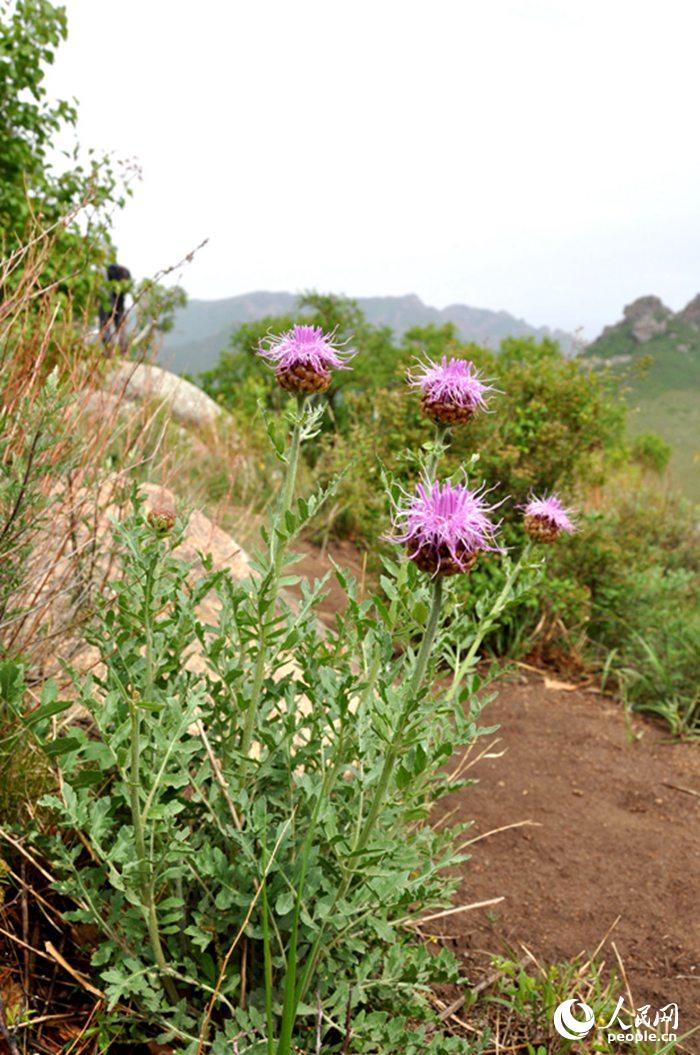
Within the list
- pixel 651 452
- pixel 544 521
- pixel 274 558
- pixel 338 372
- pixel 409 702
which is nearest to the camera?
pixel 409 702

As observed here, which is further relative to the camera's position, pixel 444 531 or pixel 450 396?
pixel 450 396

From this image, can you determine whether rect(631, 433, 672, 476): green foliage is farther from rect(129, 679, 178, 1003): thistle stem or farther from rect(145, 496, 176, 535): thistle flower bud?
rect(129, 679, 178, 1003): thistle stem

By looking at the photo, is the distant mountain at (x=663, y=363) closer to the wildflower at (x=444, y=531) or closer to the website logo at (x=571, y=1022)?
the website logo at (x=571, y=1022)

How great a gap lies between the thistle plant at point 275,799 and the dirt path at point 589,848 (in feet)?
3.00

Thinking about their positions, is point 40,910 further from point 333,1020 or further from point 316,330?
point 316,330

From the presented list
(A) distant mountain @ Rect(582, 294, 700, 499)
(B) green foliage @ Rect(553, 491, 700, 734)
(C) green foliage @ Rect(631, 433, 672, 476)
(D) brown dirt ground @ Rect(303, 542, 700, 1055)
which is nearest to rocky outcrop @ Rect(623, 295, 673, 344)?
(A) distant mountain @ Rect(582, 294, 700, 499)

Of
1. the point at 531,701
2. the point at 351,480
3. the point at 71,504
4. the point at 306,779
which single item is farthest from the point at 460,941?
the point at 351,480

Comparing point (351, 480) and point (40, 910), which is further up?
point (351, 480)

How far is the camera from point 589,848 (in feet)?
10.6

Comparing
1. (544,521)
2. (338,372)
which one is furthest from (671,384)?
(544,521)

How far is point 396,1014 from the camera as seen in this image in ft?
6.35

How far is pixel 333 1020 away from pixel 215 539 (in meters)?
2.74

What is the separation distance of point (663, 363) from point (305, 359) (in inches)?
2001

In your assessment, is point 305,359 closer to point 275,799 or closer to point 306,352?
point 306,352
